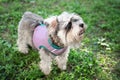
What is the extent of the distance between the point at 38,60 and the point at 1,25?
188 centimetres

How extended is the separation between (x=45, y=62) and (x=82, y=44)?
1.42 m

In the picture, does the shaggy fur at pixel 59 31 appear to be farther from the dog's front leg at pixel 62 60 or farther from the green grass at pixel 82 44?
the green grass at pixel 82 44

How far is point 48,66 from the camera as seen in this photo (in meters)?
4.40

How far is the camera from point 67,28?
3.54 metres

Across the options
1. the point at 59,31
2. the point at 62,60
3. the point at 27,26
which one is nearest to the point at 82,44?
the point at 62,60

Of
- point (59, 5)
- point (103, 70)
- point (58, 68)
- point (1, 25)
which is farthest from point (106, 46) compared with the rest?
point (1, 25)

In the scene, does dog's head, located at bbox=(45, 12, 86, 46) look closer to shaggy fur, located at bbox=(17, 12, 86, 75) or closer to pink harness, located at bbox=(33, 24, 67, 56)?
shaggy fur, located at bbox=(17, 12, 86, 75)

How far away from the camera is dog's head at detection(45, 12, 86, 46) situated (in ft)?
11.5

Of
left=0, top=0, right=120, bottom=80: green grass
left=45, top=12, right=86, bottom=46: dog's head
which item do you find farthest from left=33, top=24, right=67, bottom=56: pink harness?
left=0, top=0, right=120, bottom=80: green grass

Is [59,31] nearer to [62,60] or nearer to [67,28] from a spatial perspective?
[67,28]

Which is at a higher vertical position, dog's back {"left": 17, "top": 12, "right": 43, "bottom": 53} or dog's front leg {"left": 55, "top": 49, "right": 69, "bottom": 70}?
dog's back {"left": 17, "top": 12, "right": 43, "bottom": 53}

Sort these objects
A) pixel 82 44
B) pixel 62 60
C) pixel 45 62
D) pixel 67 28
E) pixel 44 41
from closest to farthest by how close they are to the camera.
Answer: pixel 67 28, pixel 44 41, pixel 45 62, pixel 62 60, pixel 82 44

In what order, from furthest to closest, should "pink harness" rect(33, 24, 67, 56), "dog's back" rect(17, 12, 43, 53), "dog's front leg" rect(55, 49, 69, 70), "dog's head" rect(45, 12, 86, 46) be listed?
"dog's back" rect(17, 12, 43, 53)
"dog's front leg" rect(55, 49, 69, 70)
"pink harness" rect(33, 24, 67, 56)
"dog's head" rect(45, 12, 86, 46)

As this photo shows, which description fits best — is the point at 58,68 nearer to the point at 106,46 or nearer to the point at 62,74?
the point at 62,74
